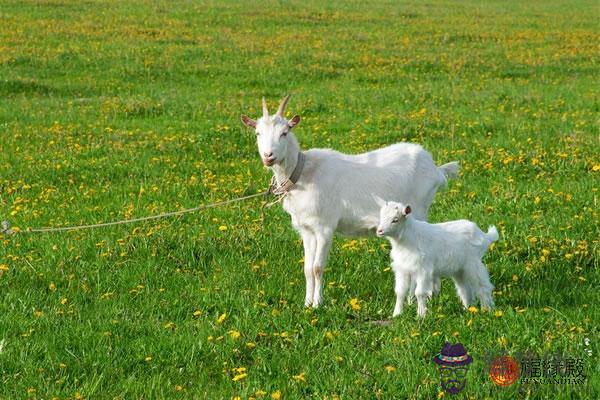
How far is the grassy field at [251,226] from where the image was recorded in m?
6.01

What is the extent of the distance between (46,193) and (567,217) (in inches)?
266

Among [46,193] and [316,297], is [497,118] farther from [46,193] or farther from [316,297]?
[316,297]

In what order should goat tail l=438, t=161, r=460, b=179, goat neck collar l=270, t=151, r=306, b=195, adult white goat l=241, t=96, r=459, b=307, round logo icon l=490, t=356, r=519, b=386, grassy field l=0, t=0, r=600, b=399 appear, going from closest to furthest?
round logo icon l=490, t=356, r=519, b=386 < grassy field l=0, t=0, r=600, b=399 < adult white goat l=241, t=96, r=459, b=307 < goat neck collar l=270, t=151, r=306, b=195 < goat tail l=438, t=161, r=460, b=179

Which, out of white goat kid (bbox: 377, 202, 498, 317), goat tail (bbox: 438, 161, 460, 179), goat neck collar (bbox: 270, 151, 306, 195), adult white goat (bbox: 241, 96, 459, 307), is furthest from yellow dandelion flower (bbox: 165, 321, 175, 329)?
goat tail (bbox: 438, 161, 460, 179)

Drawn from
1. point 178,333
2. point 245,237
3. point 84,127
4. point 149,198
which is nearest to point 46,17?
point 84,127

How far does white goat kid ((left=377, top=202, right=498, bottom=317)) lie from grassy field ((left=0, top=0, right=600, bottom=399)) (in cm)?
22

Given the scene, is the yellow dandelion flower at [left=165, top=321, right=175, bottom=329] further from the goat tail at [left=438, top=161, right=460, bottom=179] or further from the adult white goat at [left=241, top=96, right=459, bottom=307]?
the goat tail at [left=438, top=161, right=460, bottom=179]

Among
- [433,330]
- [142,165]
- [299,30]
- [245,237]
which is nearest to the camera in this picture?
[433,330]

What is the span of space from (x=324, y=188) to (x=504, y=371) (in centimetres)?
258

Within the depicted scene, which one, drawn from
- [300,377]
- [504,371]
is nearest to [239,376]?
[300,377]

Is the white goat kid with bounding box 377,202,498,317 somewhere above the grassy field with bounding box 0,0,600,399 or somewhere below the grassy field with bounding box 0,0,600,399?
above

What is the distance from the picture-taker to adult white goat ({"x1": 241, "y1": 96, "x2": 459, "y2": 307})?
7.36 meters

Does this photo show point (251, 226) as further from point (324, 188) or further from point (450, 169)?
point (450, 169)

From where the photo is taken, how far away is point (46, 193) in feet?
37.5
